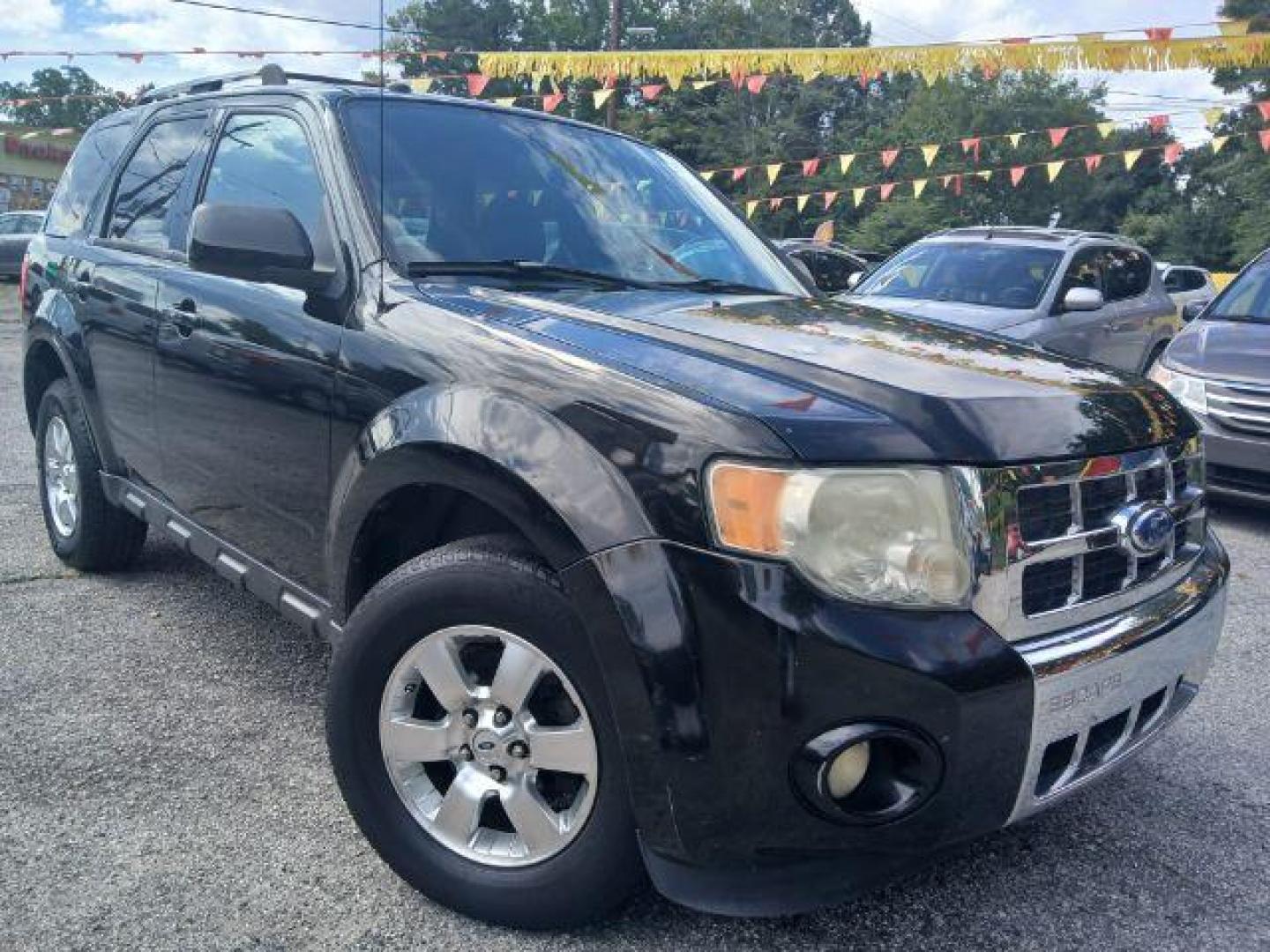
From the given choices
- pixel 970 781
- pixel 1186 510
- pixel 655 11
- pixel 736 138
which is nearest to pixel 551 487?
pixel 970 781

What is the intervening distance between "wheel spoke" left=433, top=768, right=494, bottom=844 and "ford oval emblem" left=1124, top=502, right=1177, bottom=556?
1367 mm

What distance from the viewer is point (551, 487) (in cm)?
201

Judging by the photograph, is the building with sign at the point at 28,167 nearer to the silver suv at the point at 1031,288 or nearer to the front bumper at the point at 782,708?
the silver suv at the point at 1031,288

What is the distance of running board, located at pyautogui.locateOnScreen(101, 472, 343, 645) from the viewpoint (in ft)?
9.25

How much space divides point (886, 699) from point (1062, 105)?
2366 inches

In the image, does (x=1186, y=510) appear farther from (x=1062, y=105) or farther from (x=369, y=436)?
(x=1062, y=105)

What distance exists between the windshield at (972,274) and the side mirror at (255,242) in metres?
6.23

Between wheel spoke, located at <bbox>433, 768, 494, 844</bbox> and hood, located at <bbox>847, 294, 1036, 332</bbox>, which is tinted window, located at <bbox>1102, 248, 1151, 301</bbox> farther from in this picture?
wheel spoke, located at <bbox>433, 768, 494, 844</bbox>

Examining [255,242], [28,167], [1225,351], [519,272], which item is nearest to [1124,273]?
[1225,351]

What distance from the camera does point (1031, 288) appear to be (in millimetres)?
8133

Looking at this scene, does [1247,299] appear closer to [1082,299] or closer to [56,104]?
[1082,299]

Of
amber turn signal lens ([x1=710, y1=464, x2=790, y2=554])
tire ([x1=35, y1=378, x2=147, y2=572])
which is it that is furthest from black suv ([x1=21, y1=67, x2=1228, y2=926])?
tire ([x1=35, y1=378, x2=147, y2=572])

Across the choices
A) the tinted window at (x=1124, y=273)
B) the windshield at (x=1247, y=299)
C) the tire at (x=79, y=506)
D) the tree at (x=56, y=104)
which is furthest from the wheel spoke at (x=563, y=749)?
the tree at (x=56, y=104)

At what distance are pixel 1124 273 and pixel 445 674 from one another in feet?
28.4
